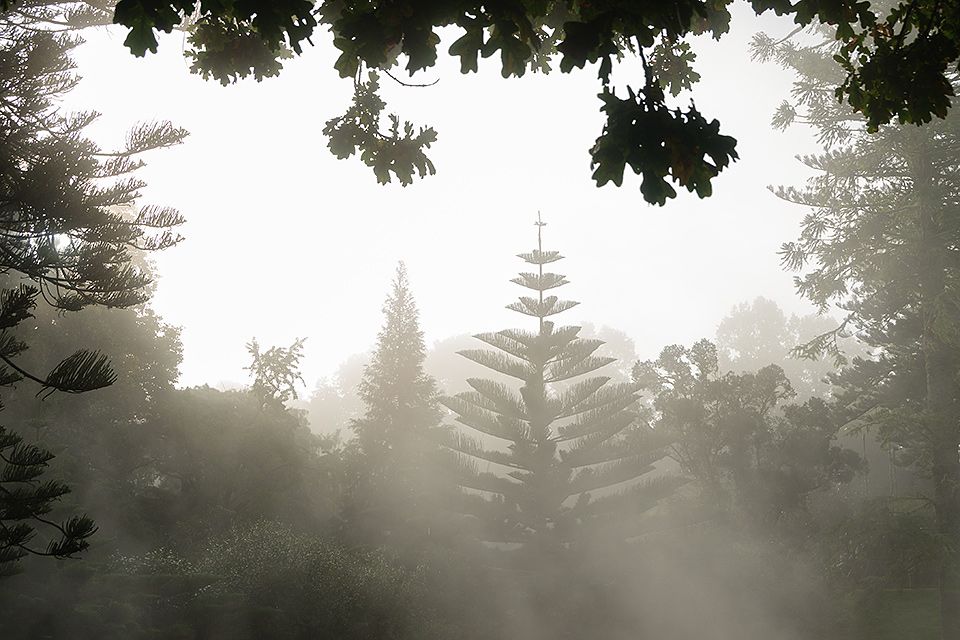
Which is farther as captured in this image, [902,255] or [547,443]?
[547,443]

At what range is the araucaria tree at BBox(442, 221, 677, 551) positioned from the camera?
22.5 m

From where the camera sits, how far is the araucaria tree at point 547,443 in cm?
2253

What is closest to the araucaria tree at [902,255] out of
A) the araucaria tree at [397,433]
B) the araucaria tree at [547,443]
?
the araucaria tree at [547,443]

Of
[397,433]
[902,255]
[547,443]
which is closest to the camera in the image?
[902,255]

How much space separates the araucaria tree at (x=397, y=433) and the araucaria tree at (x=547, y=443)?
6.05 feet

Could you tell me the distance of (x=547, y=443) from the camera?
23.0m

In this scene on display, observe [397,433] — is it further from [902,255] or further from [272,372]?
[902,255]

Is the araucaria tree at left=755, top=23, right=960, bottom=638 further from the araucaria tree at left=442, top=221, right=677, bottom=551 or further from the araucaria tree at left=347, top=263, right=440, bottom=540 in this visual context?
the araucaria tree at left=347, top=263, right=440, bottom=540

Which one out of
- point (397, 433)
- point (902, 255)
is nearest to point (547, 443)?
point (397, 433)

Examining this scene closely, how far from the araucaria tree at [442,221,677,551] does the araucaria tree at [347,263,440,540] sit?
1.85 metres

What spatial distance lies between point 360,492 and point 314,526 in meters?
2.40

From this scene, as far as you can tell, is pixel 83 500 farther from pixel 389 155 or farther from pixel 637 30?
pixel 637 30

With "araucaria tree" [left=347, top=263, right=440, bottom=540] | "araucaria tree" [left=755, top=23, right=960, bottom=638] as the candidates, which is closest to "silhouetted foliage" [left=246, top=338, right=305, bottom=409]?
"araucaria tree" [left=347, top=263, right=440, bottom=540]

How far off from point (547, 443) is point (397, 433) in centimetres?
721
